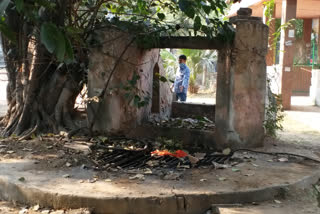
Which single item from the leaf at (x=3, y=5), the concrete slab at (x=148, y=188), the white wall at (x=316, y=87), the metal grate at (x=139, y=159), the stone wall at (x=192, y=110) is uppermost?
the leaf at (x=3, y=5)

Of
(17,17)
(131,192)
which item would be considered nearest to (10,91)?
(17,17)

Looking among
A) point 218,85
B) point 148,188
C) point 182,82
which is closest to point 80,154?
point 148,188

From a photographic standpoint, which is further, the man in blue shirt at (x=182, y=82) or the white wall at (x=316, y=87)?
the white wall at (x=316, y=87)

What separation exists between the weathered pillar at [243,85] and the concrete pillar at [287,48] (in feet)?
21.3

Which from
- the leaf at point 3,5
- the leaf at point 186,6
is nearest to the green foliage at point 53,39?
the leaf at point 3,5

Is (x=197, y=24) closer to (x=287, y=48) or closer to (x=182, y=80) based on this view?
(x=182, y=80)

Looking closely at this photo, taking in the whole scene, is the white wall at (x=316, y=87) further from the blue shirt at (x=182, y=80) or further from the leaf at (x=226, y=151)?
the leaf at (x=226, y=151)

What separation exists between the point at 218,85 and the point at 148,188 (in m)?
2.26

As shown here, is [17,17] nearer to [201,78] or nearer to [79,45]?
[79,45]

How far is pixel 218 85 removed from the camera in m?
5.58

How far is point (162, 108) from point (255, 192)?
12.8 feet

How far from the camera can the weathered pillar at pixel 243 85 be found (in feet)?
17.6

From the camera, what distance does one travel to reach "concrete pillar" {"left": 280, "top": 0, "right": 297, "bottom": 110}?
37.9 ft

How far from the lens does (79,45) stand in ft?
19.0
